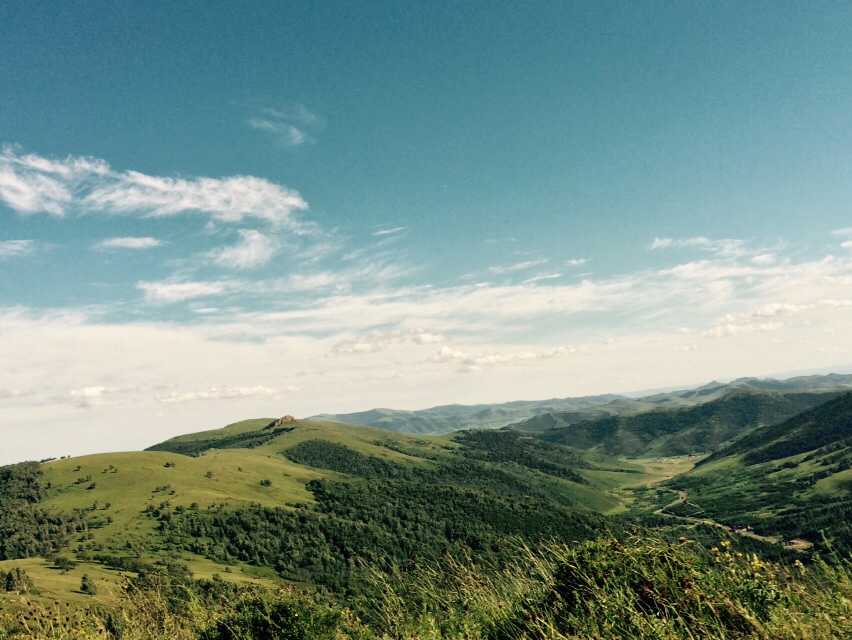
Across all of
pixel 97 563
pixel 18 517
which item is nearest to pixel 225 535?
pixel 97 563

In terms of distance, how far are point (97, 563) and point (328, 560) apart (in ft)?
263

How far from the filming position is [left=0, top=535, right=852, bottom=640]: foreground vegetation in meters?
7.75

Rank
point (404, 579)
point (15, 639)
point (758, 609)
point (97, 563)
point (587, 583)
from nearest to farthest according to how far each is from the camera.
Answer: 1. point (758, 609)
2. point (587, 583)
3. point (15, 639)
4. point (404, 579)
5. point (97, 563)

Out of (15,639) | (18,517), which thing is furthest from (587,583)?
(18,517)

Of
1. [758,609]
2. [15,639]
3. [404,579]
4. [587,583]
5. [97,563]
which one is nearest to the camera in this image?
[758,609]

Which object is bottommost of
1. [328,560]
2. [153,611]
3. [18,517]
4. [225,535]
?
[328,560]

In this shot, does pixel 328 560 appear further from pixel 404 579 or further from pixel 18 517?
pixel 404 579

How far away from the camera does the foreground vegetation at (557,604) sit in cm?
775

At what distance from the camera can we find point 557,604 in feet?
33.9

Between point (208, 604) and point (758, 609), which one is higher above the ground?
point (758, 609)

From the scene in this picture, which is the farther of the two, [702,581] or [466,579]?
[466,579]

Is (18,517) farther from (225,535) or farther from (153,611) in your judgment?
(153,611)

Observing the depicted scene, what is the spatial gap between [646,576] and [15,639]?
14.8 m

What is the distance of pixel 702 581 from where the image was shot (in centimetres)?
920
